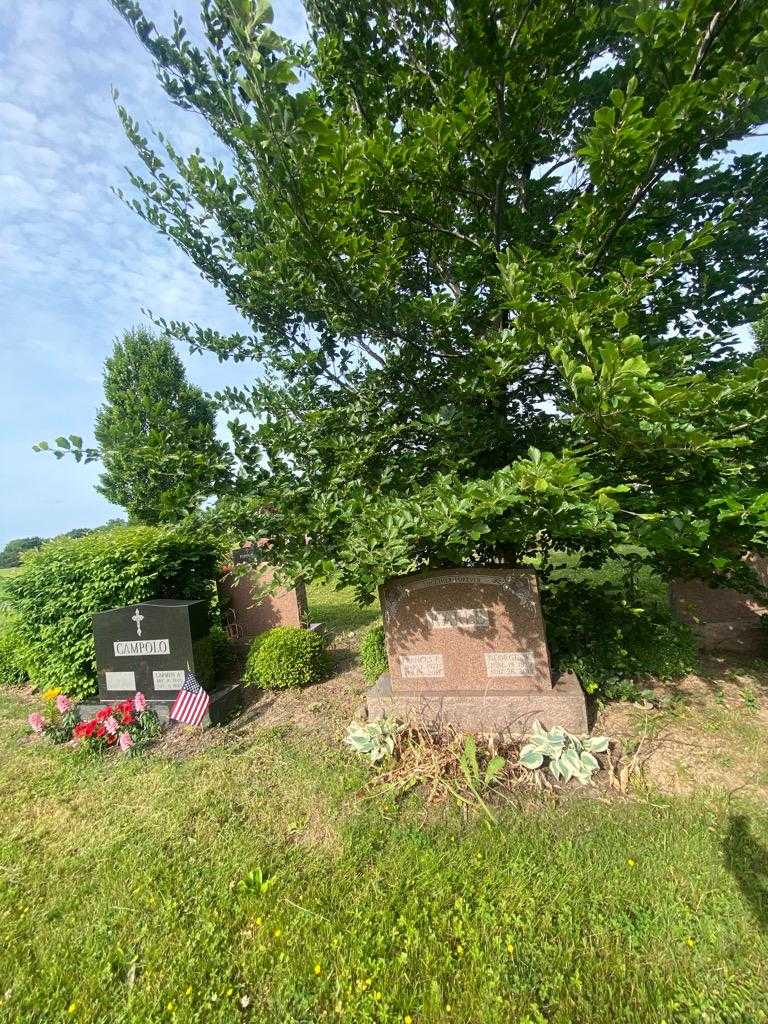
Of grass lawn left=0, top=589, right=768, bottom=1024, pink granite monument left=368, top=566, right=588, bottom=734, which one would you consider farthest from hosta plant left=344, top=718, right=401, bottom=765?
pink granite monument left=368, top=566, right=588, bottom=734

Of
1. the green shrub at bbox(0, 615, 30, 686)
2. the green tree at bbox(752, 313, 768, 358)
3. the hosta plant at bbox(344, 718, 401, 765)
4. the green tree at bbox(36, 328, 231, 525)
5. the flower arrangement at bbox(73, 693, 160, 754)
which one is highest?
the green tree at bbox(752, 313, 768, 358)

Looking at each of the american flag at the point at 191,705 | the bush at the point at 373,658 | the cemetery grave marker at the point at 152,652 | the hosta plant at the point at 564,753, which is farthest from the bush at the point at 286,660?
the hosta plant at the point at 564,753

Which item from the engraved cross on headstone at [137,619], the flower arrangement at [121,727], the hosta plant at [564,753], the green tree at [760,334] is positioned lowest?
the hosta plant at [564,753]

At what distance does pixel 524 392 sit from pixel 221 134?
3512mm

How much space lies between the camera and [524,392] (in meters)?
4.23

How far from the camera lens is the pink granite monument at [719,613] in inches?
220

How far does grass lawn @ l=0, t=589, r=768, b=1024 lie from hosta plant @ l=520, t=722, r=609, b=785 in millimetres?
252

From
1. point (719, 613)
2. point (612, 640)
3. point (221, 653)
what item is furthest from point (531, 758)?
point (719, 613)

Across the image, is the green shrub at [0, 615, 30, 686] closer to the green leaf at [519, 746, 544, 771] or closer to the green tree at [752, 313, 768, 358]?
the green leaf at [519, 746, 544, 771]

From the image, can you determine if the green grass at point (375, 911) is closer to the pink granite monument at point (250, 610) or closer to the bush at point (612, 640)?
the bush at point (612, 640)

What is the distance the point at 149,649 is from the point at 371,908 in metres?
3.53

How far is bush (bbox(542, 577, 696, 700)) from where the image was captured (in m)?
4.29

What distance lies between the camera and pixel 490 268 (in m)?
3.91

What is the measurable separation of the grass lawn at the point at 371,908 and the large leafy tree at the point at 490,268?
172 cm
